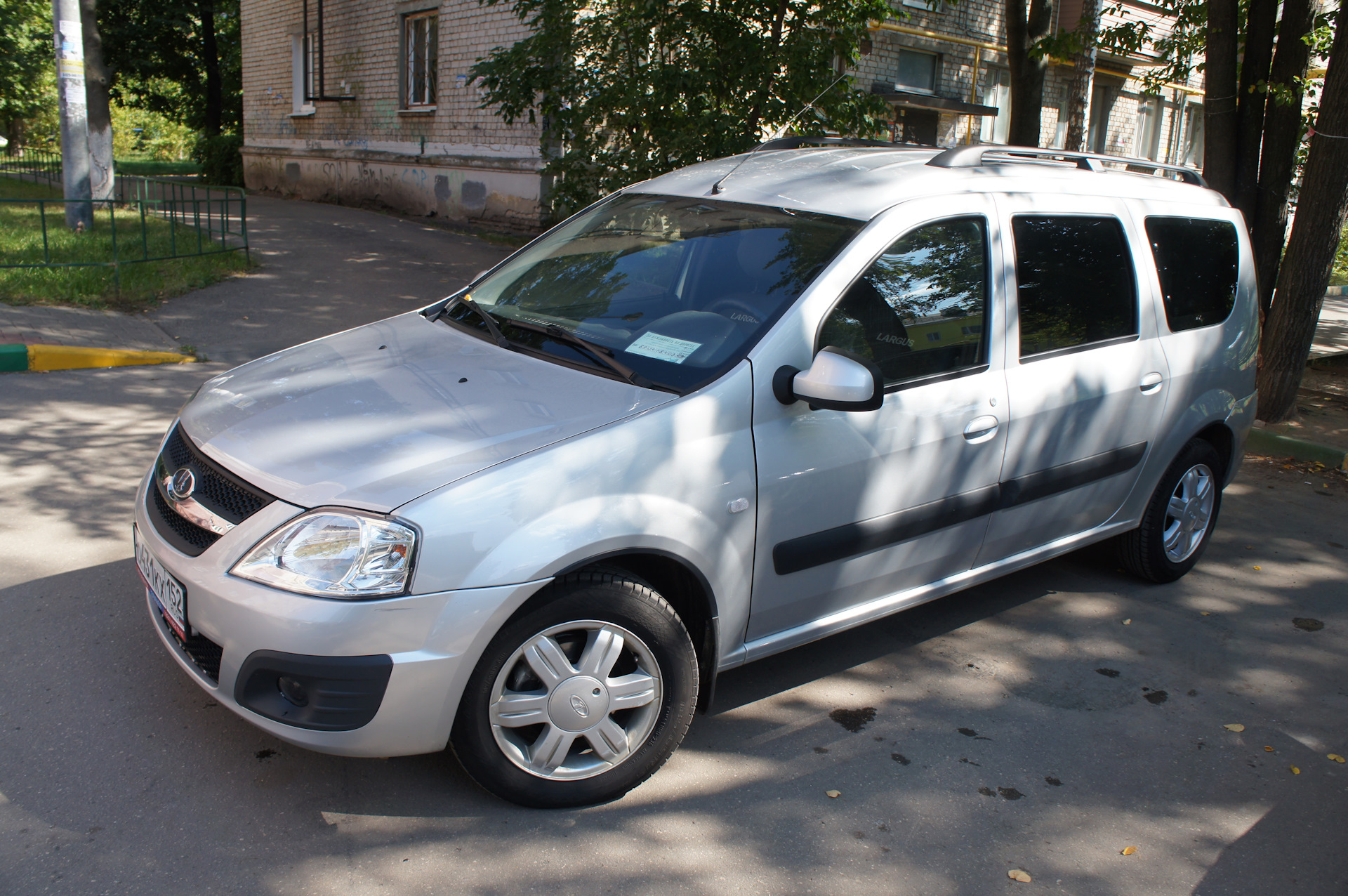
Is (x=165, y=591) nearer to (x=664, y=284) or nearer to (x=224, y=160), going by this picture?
(x=664, y=284)

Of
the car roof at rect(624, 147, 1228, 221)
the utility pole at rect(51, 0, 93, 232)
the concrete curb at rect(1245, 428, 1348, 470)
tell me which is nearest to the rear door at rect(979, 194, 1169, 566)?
the car roof at rect(624, 147, 1228, 221)

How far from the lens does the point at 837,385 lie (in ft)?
9.51

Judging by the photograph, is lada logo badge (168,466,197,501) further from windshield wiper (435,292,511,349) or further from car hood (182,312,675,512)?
windshield wiper (435,292,511,349)

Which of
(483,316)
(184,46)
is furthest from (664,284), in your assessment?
(184,46)

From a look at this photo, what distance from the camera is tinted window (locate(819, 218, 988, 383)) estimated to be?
3283 mm

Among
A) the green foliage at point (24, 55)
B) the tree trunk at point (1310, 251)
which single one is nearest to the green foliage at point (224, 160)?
the green foliage at point (24, 55)

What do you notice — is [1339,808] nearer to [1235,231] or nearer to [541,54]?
[1235,231]

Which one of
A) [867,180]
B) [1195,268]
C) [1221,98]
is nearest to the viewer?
[867,180]

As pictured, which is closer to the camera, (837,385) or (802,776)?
(837,385)

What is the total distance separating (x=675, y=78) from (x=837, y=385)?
6.16 meters

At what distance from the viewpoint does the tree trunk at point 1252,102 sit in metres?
8.23

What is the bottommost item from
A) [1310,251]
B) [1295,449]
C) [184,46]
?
[1295,449]

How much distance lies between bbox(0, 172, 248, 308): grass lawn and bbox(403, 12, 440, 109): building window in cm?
623

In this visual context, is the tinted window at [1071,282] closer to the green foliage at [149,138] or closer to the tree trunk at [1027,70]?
the tree trunk at [1027,70]
